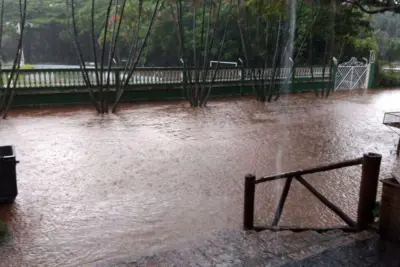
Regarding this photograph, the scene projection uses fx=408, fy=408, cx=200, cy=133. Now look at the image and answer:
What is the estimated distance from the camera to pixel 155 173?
624 centimetres

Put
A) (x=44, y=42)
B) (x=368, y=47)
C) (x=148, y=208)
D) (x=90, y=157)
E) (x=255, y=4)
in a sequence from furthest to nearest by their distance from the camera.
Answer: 1. (x=44, y=42)
2. (x=368, y=47)
3. (x=255, y=4)
4. (x=90, y=157)
5. (x=148, y=208)

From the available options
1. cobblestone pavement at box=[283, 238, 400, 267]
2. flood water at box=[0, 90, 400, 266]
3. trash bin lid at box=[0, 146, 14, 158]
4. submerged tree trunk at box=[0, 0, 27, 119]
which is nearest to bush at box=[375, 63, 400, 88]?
flood water at box=[0, 90, 400, 266]

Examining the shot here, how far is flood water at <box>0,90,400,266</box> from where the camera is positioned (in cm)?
411

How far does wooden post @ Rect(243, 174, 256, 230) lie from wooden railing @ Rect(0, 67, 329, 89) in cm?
865

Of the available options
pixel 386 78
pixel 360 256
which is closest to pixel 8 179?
pixel 360 256

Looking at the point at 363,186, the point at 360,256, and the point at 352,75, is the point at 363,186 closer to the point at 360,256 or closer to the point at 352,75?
the point at 360,256

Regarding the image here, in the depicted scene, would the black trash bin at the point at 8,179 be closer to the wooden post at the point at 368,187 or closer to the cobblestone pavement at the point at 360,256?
the cobblestone pavement at the point at 360,256

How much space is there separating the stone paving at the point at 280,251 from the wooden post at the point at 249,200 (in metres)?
0.17

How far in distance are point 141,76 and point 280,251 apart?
11.2 metres

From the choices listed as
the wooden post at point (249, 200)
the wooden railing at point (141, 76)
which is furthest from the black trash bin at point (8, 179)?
the wooden railing at point (141, 76)

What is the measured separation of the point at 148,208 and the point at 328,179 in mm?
2762

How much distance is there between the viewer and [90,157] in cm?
708

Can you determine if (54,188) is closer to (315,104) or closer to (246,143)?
(246,143)

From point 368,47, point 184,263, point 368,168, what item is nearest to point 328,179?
point 368,168
